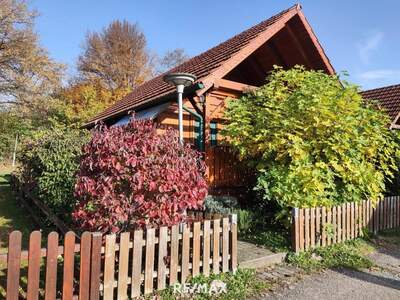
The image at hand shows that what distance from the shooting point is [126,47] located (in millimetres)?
35625

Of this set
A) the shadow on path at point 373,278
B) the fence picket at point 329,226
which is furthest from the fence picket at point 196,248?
the fence picket at point 329,226

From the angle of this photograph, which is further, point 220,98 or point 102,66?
point 102,66

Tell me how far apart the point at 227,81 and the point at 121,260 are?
5.85m

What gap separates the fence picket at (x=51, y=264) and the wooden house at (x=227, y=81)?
15.9 ft

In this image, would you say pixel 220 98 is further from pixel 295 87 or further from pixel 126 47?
pixel 126 47

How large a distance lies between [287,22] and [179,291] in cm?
789

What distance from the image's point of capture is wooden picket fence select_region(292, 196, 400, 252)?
6.15 m

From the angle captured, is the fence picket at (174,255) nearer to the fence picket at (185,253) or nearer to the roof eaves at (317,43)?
the fence picket at (185,253)

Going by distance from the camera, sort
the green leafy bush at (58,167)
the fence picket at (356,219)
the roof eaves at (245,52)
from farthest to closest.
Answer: the roof eaves at (245,52) → the green leafy bush at (58,167) → the fence picket at (356,219)

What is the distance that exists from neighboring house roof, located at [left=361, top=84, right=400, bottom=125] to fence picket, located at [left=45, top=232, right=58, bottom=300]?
1311cm

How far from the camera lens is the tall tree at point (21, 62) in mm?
24141

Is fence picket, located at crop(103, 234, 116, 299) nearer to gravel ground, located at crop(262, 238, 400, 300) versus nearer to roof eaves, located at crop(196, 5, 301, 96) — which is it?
gravel ground, located at crop(262, 238, 400, 300)

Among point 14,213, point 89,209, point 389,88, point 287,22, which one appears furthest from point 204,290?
point 389,88

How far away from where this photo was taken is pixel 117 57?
113ft
